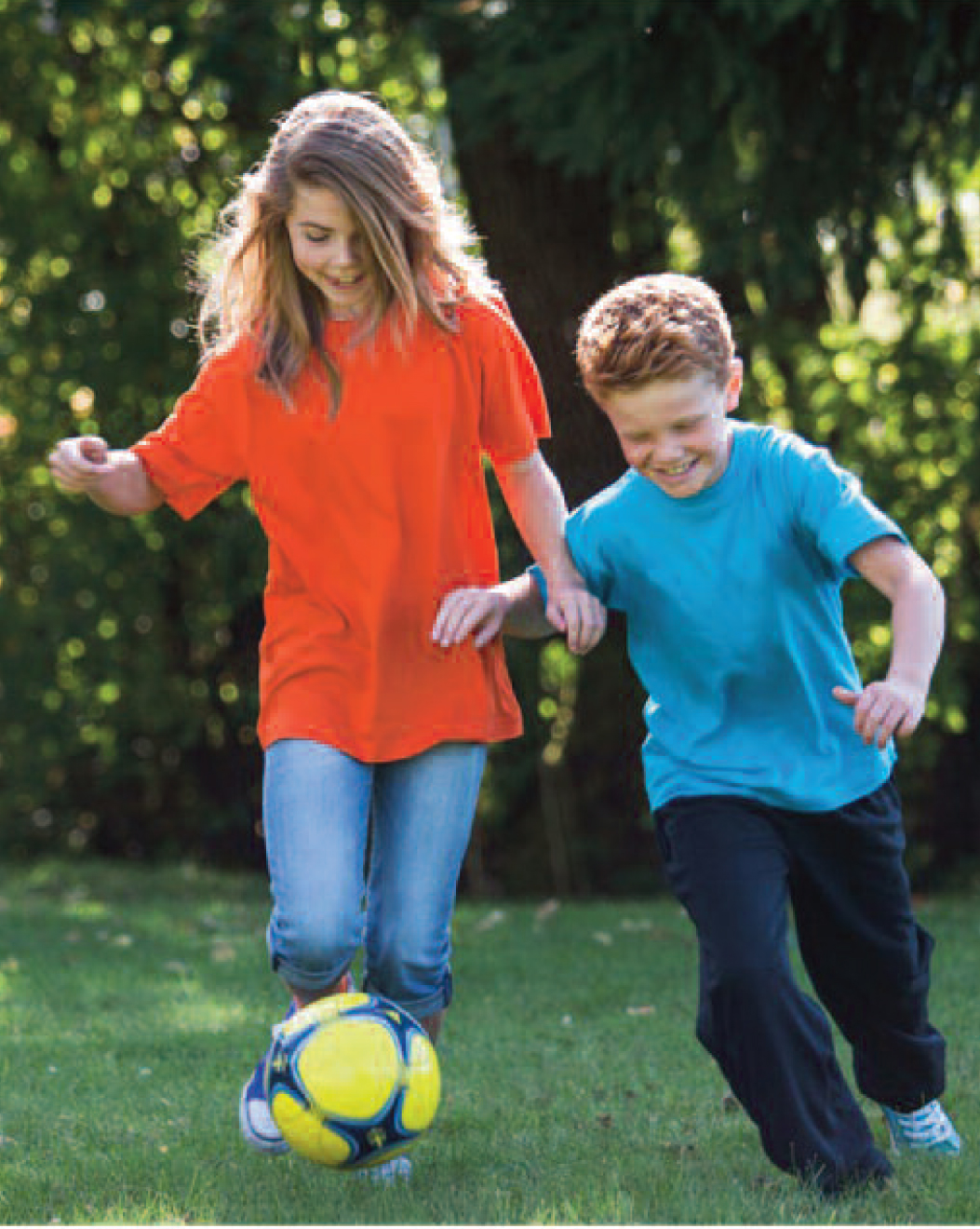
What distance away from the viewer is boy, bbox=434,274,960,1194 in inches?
136

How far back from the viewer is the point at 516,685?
9.36m

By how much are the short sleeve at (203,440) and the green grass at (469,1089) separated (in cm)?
136

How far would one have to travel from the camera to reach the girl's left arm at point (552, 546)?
3.62 m

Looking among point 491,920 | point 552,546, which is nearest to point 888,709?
point 552,546

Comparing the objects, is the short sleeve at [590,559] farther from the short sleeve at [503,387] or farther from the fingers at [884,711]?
the fingers at [884,711]

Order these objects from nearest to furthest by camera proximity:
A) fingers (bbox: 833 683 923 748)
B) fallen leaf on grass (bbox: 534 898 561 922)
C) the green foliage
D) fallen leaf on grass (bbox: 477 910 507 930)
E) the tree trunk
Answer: fingers (bbox: 833 683 923 748), the green foliage, fallen leaf on grass (bbox: 477 910 507 930), the tree trunk, fallen leaf on grass (bbox: 534 898 561 922)

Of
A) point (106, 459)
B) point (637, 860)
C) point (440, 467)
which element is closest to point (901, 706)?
point (440, 467)

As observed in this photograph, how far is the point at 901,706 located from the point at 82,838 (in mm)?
8557

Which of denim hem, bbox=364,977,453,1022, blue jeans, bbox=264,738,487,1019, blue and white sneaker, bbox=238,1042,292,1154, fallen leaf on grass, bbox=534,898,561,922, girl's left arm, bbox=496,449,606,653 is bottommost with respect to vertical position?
fallen leaf on grass, bbox=534,898,561,922

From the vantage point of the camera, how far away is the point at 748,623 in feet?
11.7

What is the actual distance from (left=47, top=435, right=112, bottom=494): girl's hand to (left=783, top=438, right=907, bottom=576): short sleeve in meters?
1.34

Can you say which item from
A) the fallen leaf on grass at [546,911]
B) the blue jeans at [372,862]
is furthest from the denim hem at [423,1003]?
the fallen leaf on grass at [546,911]

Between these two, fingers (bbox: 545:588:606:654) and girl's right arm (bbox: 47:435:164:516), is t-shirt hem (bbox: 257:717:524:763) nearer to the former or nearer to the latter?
fingers (bbox: 545:588:606:654)

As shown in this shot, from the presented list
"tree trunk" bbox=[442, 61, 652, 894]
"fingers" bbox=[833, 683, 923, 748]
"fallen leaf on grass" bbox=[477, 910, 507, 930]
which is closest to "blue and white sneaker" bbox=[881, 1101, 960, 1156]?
"fingers" bbox=[833, 683, 923, 748]
